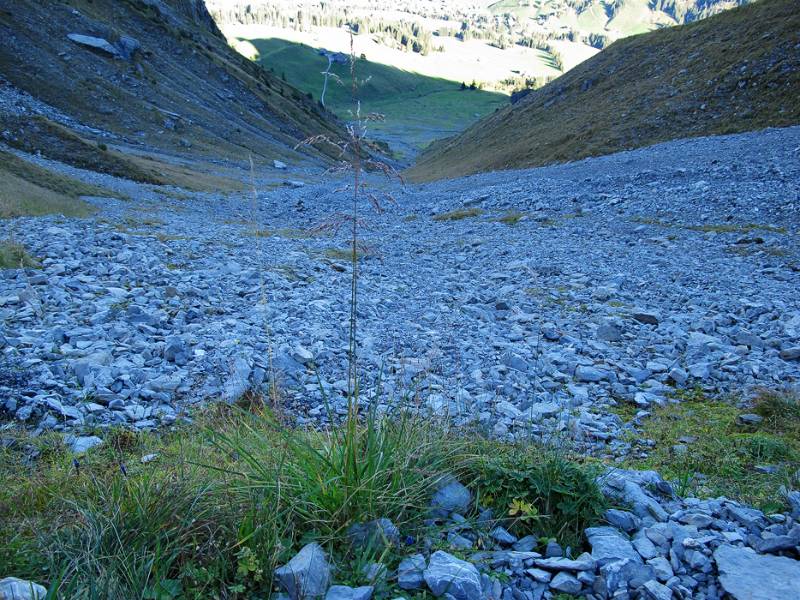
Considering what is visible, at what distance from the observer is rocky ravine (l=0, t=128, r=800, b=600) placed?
12.0 feet

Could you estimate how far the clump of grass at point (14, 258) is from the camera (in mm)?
11354

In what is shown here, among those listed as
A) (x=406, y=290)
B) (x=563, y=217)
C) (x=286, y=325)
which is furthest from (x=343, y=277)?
(x=563, y=217)

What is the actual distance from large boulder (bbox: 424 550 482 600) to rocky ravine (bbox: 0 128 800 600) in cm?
2

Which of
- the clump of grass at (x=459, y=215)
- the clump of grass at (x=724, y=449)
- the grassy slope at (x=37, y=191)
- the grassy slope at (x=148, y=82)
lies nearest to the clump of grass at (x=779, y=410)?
the clump of grass at (x=724, y=449)

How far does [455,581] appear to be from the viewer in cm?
320

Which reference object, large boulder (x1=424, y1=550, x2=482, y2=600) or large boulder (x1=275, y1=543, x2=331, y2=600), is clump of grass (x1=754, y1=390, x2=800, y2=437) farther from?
large boulder (x1=275, y1=543, x2=331, y2=600)

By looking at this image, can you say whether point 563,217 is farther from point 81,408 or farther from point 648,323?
point 81,408

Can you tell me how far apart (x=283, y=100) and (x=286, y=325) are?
10272cm

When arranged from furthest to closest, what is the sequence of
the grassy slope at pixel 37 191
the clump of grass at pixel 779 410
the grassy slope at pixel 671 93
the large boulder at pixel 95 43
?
the large boulder at pixel 95 43
the grassy slope at pixel 671 93
the grassy slope at pixel 37 191
the clump of grass at pixel 779 410

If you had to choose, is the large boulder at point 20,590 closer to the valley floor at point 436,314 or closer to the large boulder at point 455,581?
the valley floor at point 436,314

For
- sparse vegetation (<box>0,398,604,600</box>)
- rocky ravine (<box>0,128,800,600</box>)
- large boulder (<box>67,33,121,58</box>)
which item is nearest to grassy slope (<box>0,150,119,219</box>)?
rocky ravine (<box>0,128,800,600</box>)

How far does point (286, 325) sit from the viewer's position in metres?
10.3

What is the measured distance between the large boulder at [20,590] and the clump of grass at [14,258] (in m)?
10.6

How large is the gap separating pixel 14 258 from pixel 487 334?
10909 mm
